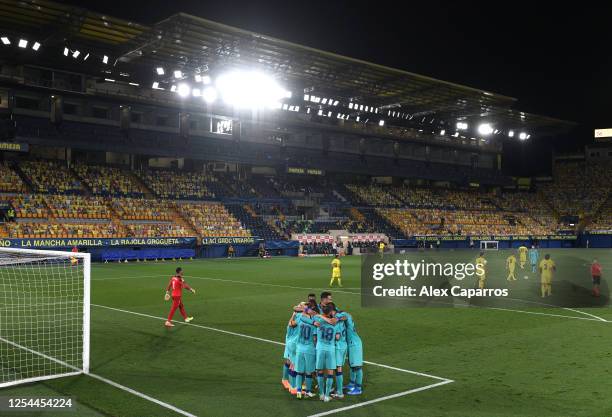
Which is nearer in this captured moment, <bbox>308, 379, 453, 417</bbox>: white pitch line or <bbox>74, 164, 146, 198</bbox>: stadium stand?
<bbox>308, 379, 453, 417</bbox>: white pitch line

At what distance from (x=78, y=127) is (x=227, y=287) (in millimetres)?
32494

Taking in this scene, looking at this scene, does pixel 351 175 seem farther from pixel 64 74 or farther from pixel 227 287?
pixel 227 287

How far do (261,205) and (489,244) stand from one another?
2903cm

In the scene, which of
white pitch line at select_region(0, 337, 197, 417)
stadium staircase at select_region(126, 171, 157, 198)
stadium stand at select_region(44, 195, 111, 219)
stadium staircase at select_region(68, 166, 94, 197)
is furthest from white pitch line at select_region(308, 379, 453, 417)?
stadium staircase at select_region(126, 171, 157, 198)

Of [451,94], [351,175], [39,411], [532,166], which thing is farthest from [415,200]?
[39,411]

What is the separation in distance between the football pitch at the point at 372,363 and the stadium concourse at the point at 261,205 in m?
26.3

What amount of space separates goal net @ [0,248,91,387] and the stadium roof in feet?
75.0

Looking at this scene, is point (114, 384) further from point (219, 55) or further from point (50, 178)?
point (50, 178)

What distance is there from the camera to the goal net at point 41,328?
460 inches

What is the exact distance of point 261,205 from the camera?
60.8m

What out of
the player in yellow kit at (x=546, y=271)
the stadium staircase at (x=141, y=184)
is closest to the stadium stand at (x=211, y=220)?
the stadium staircase at (x=141, y=184)

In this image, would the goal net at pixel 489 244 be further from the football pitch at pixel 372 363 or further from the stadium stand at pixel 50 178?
the football pitch at pixel 372 363

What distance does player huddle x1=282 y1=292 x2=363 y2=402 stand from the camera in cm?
959

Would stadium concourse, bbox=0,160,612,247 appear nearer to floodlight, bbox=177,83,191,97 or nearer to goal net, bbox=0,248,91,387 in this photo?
floodlight, bbox=177,83,191,97
